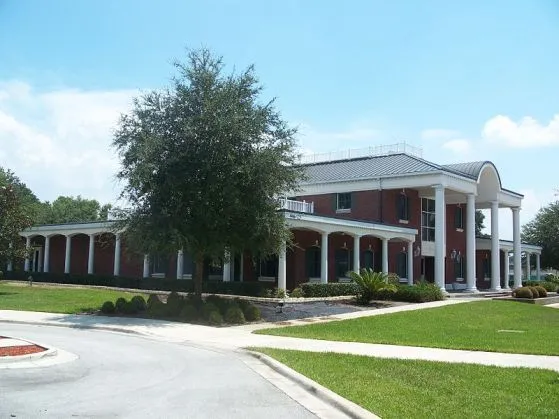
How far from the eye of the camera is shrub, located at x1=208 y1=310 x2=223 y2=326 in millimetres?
21125

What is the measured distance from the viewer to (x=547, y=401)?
8469mm

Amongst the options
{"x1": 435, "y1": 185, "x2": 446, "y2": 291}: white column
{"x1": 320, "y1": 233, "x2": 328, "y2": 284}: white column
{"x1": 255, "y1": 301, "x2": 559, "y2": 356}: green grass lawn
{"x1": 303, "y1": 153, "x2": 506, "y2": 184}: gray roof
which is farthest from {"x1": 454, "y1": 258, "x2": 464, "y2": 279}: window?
{"x1": 255, "y1": 301, "x2": 559, "y2": 356}: green grass lawn

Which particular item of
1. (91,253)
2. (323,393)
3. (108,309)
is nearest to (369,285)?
(108,309)

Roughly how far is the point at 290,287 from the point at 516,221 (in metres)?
22.6

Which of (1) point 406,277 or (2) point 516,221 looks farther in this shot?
(2) point 516,221

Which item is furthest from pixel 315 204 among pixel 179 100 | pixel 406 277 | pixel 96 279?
pixel 179 100

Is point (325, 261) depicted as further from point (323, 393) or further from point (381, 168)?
point (323, 393)

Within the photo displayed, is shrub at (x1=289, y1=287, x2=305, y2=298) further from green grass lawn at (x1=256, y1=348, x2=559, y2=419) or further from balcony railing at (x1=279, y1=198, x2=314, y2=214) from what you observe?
green grass lawn at (x1=256, y1=348, x2=559, y2=419)

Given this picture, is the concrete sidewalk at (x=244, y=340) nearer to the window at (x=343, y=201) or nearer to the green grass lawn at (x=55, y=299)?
the green grass lawn at (x=55, y=299)

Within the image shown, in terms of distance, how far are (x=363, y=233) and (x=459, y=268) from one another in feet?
49.9

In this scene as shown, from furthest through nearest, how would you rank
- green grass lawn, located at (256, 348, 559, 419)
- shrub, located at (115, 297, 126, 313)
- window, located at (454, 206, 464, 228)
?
window, located at (454, 206, 464, 228) → shrub, located at (115, 297, 126, 313) → green grass lawn, located at (256, 348, 559, 419)

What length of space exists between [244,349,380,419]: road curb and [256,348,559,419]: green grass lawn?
0.46 ft

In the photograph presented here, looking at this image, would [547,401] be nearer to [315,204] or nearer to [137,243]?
[137,243]

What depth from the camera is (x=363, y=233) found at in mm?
34562
